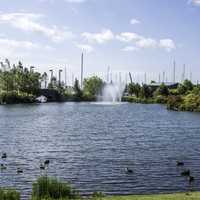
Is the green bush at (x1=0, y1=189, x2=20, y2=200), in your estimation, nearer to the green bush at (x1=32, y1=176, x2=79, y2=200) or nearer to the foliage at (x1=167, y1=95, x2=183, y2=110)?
the green bush at (x1=32, y1=176, x2=79, y2=200)

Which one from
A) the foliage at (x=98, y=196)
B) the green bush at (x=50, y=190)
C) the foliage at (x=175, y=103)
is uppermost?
the foliage at (x=175, y=103)

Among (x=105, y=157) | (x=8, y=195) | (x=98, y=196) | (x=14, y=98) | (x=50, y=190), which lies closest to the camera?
(x=8, y=195)

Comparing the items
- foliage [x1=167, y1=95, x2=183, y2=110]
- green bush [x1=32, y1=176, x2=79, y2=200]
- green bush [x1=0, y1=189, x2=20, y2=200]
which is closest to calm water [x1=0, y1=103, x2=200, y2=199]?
green bush [x1=32, y1=176, x2=79, y2=200]

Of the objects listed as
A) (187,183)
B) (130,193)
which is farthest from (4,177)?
(187,183)

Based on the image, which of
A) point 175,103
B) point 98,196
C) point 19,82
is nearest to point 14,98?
point 19,82

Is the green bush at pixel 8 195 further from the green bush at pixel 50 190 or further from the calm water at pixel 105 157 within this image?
the calm water at pixel 105 157

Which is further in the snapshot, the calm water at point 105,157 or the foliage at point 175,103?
the foliage at point 175,103

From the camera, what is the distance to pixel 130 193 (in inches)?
1160

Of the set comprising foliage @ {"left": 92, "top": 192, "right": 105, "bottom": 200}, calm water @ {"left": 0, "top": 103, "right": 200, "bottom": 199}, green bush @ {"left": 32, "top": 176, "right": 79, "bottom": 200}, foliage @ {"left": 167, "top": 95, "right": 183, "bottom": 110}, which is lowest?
calm water @ {"left": 0, "top": 103, "right": 200, "bottom": 199}

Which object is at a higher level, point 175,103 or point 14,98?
point 14,98

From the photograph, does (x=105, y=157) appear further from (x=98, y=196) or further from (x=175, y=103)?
(x=175, y=103)

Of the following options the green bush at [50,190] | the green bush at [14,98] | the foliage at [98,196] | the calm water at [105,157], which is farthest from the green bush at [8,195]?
the green bush at [14,98]

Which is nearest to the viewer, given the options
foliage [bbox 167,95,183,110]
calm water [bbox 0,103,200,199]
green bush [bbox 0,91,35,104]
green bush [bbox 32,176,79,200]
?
green bush [bbox 32,176,79,200]

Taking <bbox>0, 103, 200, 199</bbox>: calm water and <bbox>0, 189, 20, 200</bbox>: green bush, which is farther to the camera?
<bbox>0, 103, 200, 199</bbox>: calm water
